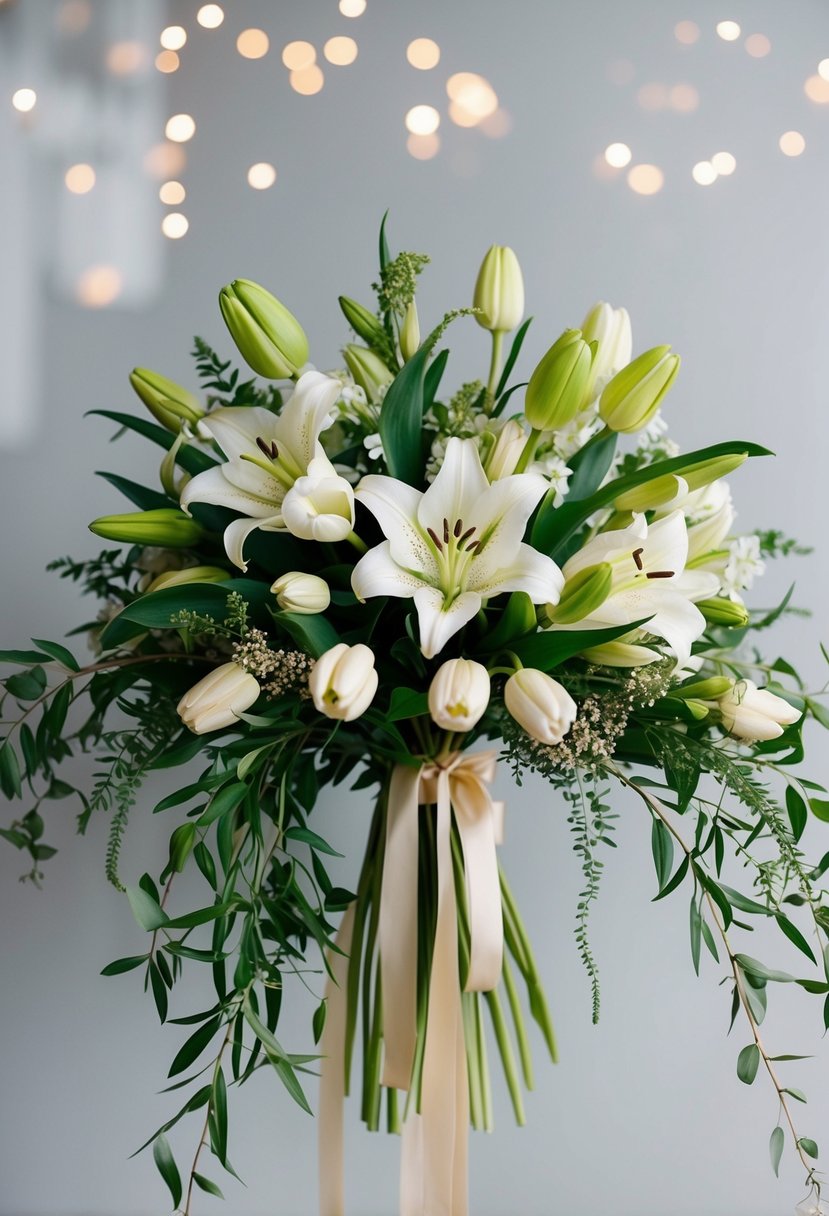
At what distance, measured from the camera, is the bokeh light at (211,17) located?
1.19 m

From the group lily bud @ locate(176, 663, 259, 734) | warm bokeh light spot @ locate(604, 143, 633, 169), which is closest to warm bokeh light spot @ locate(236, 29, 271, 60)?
warm bokeh light spot @ locate(604, 143, 633, 169)

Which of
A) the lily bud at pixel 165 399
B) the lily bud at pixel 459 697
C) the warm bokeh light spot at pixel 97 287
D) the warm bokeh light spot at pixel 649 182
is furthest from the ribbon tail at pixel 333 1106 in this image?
the warm bokeh light spot at pixel 649 182

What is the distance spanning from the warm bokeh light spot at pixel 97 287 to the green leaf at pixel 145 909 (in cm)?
80

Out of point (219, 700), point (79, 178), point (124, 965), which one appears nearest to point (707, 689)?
point (219, 700)

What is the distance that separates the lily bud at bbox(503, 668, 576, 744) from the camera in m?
0.65

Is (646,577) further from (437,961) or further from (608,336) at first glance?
(437,961)

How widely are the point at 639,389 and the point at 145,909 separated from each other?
509mm

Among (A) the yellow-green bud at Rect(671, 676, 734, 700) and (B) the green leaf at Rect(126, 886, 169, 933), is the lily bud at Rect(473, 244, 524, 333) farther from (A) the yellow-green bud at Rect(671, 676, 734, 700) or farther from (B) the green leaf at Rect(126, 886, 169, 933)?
(B) the green leaf at Rect(126, 886, 169, 933)

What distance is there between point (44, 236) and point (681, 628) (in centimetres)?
91

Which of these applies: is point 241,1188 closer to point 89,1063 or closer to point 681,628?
point 89,1063

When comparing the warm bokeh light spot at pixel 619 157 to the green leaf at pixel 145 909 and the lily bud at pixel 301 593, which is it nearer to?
the lily bud at pixel 301 593

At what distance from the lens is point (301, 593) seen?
701mm

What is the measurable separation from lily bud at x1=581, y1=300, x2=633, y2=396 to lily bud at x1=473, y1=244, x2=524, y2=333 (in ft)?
0.23

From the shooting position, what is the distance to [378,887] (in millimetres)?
894
